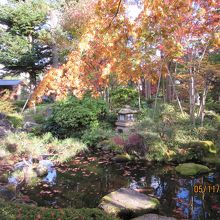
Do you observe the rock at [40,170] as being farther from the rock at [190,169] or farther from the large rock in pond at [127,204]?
the rock at [190,169]

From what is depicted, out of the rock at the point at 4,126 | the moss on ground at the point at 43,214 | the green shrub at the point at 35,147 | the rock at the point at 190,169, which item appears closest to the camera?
the moss on ground at the point at 43,214

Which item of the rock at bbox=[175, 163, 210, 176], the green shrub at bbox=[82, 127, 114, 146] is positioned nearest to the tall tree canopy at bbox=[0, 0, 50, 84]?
the green shrub at bbox=[82, 127, 114, 146]

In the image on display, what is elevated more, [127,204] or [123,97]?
[123,97]

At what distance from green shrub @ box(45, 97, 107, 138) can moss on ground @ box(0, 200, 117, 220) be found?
23.7ft

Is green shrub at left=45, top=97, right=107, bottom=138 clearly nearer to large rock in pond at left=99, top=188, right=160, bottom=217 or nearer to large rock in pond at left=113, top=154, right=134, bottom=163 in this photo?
large rock in pond at left=113, top=154, right=134, bottom=163

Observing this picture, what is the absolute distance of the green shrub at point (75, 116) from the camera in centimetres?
1045

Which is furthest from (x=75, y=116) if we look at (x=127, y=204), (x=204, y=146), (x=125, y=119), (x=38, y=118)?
(x=127, y=204)

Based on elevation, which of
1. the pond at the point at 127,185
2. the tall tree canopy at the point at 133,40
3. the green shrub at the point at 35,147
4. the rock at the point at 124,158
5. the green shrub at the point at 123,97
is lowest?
the pond at the point at 127,185

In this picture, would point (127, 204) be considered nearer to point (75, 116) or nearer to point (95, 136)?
point (95, 136)

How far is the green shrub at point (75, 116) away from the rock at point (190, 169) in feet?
15.5

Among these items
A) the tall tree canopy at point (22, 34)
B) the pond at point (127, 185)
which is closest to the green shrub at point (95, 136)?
the pond at point (127, 185)

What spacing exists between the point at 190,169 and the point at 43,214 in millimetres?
4932

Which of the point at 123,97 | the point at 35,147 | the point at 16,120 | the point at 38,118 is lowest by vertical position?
the point at 35,147

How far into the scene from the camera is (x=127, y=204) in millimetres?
4516
